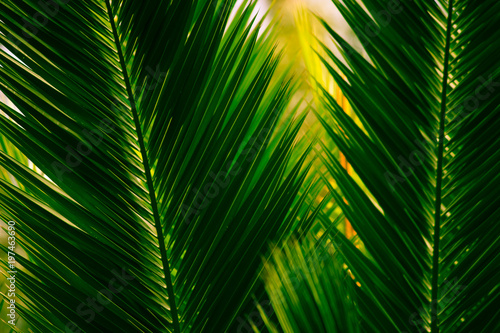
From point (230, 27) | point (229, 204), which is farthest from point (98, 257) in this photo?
point (230, 27)

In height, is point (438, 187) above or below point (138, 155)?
below

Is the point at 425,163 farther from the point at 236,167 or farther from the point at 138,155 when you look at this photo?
the point at 138,155

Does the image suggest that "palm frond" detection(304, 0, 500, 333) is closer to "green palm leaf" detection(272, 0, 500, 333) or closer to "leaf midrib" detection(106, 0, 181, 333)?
"green palm leaf" detection(272, 0, 500, 333)

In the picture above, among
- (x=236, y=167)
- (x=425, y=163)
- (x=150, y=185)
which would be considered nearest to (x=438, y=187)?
(x=425, y=163)

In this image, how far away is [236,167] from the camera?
2.61ft

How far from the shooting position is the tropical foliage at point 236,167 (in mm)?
735

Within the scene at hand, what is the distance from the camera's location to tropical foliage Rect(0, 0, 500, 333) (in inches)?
29.0

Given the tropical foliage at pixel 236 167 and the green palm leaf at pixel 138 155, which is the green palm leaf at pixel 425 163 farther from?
the green palm leaf at pixel 138 155

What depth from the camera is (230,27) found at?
2.69 ft

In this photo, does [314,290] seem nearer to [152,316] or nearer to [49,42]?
Answer: [152,316]

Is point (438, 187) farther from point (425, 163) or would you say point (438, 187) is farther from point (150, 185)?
point (150, 185)

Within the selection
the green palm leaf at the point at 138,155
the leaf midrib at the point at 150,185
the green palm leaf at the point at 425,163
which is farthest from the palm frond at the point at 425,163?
the leaf midrib at the point at 150,185

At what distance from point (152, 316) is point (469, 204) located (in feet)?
2.08

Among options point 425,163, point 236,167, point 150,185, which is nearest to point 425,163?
point 425,163
